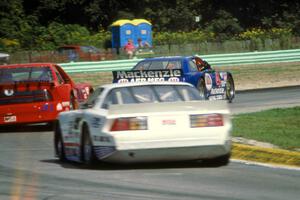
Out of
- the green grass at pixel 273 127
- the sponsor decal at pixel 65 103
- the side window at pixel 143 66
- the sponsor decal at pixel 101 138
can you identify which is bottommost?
the green grass at pixel 273 127

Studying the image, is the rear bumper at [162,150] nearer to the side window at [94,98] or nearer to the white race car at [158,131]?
the white race car at [158,131]

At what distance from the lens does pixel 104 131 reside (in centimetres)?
1087

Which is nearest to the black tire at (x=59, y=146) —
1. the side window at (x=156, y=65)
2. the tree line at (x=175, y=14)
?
the side window at (x=156, y=65)

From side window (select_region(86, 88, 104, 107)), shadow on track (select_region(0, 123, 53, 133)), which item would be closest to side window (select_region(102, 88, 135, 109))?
side window (select_region(86, 88, 104, 107))

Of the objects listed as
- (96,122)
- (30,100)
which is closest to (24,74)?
(30,100)

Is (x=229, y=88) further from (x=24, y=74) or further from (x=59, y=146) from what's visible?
(x=59, y=146)

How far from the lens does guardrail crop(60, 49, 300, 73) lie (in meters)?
37.3

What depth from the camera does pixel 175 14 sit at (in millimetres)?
77062

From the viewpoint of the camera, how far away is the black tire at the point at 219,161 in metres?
11.6

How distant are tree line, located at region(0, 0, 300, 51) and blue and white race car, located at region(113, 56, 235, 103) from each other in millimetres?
42802

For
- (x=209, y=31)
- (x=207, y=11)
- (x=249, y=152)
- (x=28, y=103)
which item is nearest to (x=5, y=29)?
(x=209, y=31)

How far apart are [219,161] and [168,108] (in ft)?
4.09

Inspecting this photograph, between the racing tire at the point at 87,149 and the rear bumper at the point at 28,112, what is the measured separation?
6166 mm

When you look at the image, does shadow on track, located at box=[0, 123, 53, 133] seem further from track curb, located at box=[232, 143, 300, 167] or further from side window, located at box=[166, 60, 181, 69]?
track curb, located at box=[232, 143, 300, 167]
